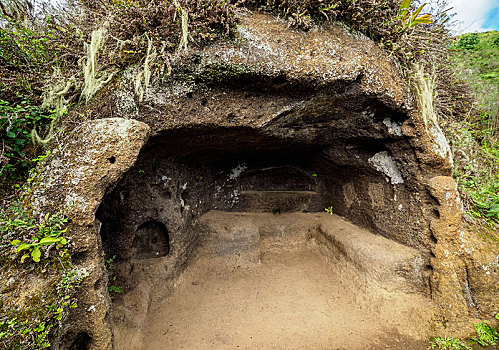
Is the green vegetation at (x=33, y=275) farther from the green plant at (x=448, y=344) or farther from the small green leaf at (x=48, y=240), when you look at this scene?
the green plant at (x=448, y=344)

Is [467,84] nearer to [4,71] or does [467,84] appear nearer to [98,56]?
[98,56]

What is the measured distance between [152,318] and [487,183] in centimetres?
482

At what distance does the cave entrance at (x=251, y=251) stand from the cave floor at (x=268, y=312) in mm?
14

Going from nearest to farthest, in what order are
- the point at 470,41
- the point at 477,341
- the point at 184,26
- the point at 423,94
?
the point at 184,26 < the point at 477,341 < the point at 423,94 < the point at 470,41

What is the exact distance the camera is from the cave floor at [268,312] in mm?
2691

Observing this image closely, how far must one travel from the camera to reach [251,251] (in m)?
4.11

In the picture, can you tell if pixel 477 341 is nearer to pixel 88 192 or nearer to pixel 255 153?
pixel 255 153

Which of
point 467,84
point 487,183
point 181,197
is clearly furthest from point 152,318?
point 467,84

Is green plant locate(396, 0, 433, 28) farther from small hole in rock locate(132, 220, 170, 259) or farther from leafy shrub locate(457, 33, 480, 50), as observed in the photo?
leafy shrub locate(457, 33, 480, 50)

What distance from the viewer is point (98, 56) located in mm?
2373

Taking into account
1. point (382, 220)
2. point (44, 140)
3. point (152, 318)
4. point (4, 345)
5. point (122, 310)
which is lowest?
point (152, 318)

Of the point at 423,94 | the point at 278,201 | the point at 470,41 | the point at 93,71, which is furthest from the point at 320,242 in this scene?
the point at 470,41

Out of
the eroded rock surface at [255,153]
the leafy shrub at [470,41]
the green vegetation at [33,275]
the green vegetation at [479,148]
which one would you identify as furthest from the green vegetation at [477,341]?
the leafy shrub at [470,41]

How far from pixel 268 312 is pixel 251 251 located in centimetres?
112
